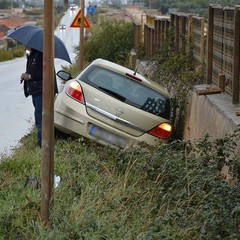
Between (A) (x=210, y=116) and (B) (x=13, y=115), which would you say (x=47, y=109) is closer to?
(A) (x=210, y=116)

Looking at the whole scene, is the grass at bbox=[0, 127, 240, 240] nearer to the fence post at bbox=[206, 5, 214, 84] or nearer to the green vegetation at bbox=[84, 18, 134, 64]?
the fence post at bbox=[206, 5, 214, 84]

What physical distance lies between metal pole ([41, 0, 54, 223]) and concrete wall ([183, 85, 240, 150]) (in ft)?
7.84

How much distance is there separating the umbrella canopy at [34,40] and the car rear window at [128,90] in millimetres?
524

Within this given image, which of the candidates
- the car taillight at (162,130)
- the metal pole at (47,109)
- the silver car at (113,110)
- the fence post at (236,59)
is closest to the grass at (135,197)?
the metal pole at (47,109)

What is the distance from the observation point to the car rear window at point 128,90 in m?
10.8

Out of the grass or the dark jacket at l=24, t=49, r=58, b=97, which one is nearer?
the grass

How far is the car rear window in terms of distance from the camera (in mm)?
10820

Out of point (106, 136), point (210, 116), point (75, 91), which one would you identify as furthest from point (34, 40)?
point (210, 116)

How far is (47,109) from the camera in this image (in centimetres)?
617

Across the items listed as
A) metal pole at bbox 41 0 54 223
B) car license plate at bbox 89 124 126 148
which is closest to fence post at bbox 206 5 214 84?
car license plate at bbox 89 124 126 148

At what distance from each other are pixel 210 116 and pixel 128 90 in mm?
1598

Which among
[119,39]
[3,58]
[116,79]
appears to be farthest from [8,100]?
[3,58]

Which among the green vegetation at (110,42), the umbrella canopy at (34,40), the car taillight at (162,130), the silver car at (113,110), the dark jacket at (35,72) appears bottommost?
the green vegetation at (110,42)

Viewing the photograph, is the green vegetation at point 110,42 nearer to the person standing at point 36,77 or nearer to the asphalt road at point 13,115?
the asphalt road at point 13,115
